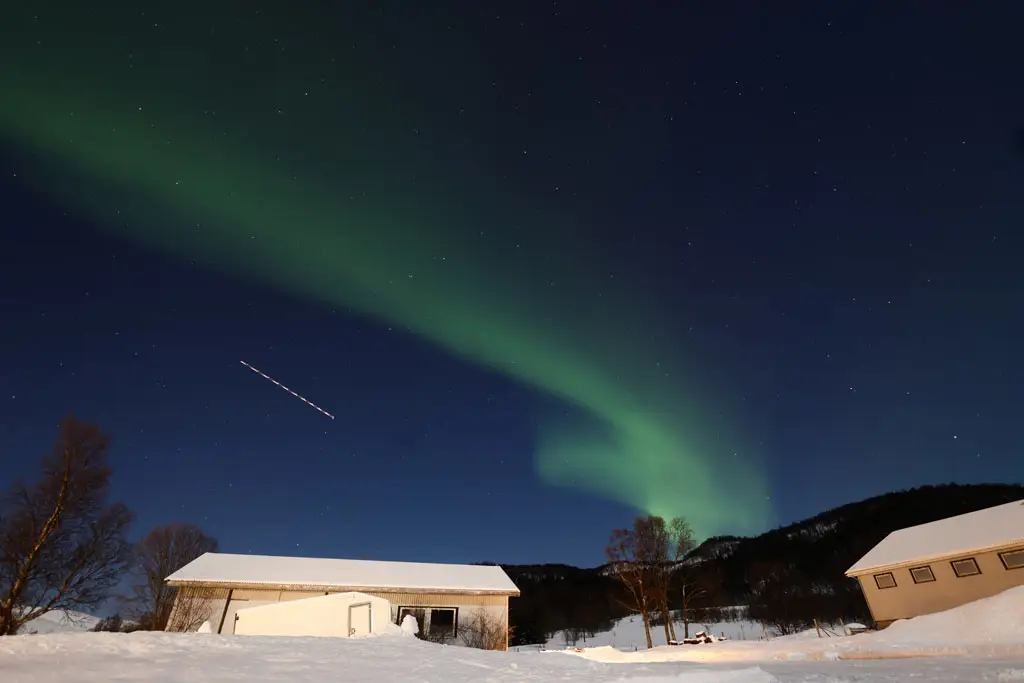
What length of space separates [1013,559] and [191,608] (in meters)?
37.4

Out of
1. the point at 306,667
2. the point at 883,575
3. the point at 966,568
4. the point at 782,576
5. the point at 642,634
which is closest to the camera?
the point at 306,667

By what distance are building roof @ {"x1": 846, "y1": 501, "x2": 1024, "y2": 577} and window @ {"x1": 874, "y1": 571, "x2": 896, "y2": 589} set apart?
50cm

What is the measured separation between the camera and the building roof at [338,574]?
81.2ft

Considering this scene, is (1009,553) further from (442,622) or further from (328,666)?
(328,666)

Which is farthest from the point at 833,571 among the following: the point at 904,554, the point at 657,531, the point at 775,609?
the point at 904,554

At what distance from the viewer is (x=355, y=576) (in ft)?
87.5

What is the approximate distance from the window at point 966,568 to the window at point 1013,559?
117 cm

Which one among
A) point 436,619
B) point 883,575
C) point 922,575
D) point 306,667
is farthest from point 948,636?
point 436,619

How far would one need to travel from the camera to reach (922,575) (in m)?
28.0

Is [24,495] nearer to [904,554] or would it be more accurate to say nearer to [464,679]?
[464,679]

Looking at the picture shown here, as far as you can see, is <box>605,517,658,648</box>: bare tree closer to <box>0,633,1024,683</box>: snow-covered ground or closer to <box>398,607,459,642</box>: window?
<box>398,607,459,642</box>: window

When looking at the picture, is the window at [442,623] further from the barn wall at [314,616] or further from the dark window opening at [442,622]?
the barn wall at [314,616]

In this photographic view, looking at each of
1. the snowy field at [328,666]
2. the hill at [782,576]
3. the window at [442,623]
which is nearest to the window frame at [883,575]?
the hill at [782,576]

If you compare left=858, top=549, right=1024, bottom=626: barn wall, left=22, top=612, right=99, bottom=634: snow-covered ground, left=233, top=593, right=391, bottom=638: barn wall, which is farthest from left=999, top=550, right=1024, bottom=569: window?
left=22, top=612, right=99, bottom=634: snow-covered ground
